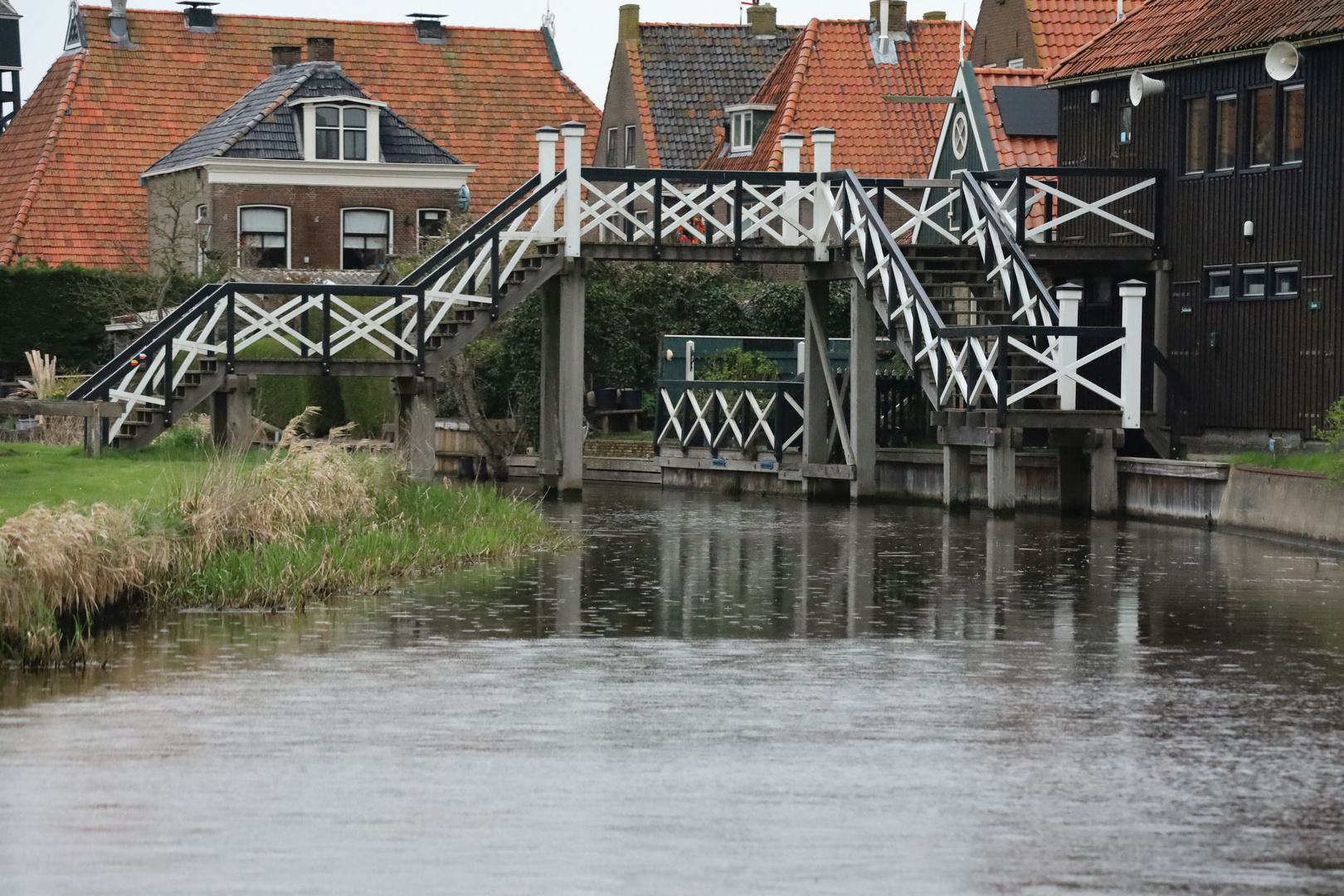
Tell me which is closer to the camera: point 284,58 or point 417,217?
point 417,217

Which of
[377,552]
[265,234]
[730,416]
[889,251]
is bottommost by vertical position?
[377,552]

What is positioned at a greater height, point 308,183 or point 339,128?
point 339,128

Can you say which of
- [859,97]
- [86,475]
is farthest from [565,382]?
[859,97]

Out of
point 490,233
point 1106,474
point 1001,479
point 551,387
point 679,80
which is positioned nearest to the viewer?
point 1001,479

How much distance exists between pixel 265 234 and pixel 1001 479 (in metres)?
28.5

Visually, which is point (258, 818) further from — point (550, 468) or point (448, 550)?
point (550, 468)

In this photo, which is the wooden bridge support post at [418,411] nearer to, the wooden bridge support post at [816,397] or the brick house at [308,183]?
the wooden bridge support post at [816,397]

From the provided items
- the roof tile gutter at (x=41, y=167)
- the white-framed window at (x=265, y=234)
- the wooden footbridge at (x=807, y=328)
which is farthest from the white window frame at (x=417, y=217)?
the wooden footbridge at (x=807, y=328)

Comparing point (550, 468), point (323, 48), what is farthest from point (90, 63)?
point (550, 468)

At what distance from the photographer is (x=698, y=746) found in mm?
11320

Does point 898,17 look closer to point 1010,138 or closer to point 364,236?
point 364,236

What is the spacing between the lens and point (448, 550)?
66.9ft

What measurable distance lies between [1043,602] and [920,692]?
17.3 feet

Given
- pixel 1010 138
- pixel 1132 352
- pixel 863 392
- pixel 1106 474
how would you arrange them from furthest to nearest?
pixel 1010 138 < pixel 863 392 < pixel 1106 474 < pixel 1132 352
